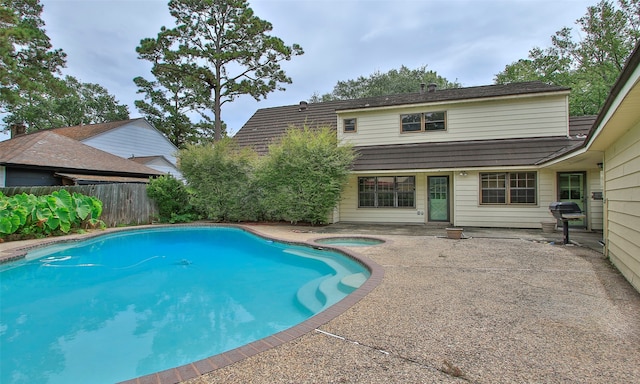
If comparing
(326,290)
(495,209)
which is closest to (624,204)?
(326,290)

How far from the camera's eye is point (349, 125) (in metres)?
14.6

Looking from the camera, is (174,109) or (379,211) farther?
(174,109)

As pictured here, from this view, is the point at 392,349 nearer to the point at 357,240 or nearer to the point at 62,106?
the point at 357,240

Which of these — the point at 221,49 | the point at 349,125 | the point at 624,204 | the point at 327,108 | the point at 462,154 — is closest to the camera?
the point at 624,204

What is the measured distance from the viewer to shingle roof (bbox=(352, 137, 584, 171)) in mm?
11195

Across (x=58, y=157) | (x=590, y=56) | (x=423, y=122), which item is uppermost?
(x=590, y=56)

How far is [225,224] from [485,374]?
12.8 m

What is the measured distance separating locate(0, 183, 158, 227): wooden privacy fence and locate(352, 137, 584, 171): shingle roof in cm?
968

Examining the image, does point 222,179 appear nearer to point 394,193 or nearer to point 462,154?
point 394,193

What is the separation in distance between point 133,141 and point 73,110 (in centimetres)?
1611

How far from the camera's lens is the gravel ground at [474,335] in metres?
2.43

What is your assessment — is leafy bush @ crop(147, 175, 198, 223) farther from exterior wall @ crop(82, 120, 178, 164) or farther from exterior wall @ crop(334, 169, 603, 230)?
exterior wall @ crop(82, 120, 178, 164)

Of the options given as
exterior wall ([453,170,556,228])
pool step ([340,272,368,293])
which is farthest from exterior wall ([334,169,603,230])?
pool step ([340,272,368,293])

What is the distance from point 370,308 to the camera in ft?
12.6
